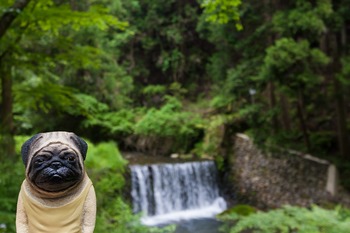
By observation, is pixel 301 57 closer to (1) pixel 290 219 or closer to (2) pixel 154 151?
(1) pixel 290 219

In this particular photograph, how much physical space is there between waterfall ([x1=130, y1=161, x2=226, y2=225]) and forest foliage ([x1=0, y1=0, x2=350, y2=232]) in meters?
1.49

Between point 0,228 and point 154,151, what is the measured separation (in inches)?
514

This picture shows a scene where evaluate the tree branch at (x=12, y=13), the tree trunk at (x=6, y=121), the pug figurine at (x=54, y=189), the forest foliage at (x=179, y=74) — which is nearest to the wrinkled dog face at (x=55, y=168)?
the pug figurine at (x=54, y=189)

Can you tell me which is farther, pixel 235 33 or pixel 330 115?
pixel 235 33

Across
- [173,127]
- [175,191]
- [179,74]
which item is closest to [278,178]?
[175,191]

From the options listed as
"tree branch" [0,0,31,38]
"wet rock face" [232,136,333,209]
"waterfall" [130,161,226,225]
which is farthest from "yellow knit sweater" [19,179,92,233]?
"waterfall" [130,161,226,225]

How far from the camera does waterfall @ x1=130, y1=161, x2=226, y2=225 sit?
11900mm

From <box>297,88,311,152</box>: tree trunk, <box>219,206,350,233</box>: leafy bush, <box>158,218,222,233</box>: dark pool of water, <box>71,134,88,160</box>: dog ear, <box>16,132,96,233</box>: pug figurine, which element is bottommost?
<box>158,218,222,233</box>: dark pool of water

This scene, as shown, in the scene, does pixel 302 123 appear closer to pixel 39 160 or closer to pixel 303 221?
pixel 303 221

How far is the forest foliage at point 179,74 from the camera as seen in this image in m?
6.22

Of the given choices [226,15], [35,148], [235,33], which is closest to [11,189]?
[35,148]

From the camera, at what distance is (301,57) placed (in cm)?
848

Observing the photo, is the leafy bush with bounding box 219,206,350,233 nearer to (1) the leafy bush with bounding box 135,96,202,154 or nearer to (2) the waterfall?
(2) the waterfall

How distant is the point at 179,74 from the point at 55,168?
21.0 metres
